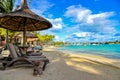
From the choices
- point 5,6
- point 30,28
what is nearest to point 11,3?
point 5,6

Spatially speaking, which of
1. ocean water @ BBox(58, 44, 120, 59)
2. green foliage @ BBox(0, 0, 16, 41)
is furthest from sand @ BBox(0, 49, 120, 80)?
green foliage @ BBox(0, 0, 16, 41)

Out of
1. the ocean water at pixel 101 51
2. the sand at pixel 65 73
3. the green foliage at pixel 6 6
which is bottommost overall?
the ocean water at pixel 101 51

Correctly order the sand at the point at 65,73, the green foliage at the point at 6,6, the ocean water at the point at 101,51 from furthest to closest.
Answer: the ocean water at the point at 101,51, the green foliage at the point at 6,6, the sand at the point at 65,73

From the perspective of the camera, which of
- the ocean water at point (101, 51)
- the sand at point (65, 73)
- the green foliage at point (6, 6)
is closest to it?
the sand at point (65, 73)

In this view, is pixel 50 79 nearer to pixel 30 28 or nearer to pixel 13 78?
pixel 13 78

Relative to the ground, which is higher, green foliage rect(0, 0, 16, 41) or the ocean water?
green foliage rect(0, 0, 16, 41)

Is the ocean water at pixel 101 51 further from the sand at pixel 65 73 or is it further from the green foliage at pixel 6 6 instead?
the green foliage at pixel 6 6

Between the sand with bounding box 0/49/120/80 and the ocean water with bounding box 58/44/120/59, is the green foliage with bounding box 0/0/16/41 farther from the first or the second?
the sand with bounding box 0/49/120/80

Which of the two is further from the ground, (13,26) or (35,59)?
(13,26)

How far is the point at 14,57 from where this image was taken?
601 centimetres

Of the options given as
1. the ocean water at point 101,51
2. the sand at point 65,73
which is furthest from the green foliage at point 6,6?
the sand at point 65,73

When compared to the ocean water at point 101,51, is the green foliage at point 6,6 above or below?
above

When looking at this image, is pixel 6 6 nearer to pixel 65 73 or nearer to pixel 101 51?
pixel 65 73

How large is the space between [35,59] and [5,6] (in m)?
14.8
